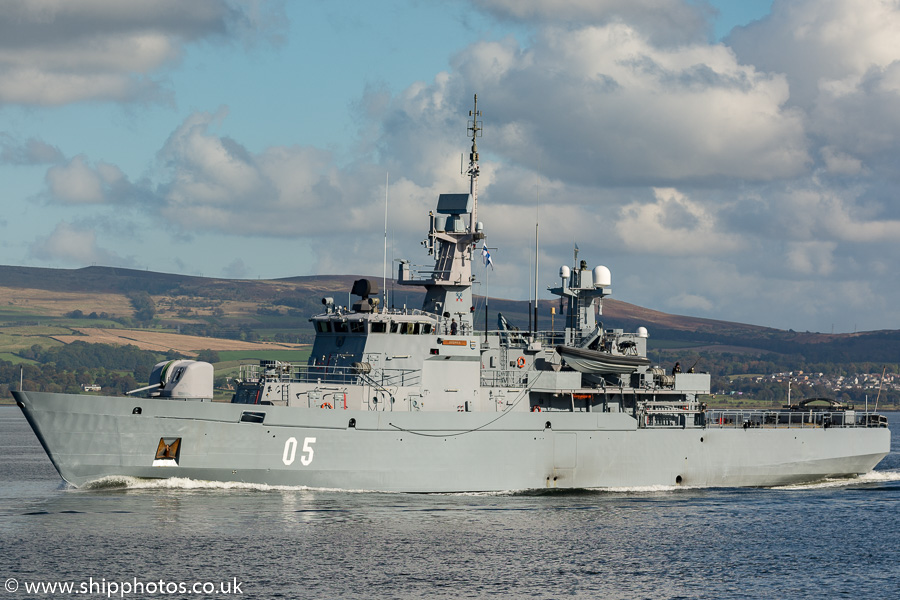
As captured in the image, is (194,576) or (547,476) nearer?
(194,576)

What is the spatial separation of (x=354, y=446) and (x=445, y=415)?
2.82m

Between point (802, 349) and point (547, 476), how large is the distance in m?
164

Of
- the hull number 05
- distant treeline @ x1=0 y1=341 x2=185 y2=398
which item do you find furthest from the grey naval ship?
distant treeline @ x1=0 y1=341 x2=185 y2=398

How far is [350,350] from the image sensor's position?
32.0 meters

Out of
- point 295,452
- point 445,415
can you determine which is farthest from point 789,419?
point 295,452

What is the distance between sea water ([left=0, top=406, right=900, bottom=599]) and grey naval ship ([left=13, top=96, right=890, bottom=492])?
31.3 inches

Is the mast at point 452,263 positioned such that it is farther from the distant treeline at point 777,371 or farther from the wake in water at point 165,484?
the distant treeline at point 777,371

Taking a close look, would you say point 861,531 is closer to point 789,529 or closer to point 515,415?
point 789,529

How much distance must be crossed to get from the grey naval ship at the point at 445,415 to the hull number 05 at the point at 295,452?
0.03 metres

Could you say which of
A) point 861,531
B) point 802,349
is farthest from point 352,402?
point 802,349

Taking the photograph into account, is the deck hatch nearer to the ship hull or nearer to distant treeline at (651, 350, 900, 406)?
the ship hull

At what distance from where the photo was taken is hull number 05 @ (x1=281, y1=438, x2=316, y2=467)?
29516mm

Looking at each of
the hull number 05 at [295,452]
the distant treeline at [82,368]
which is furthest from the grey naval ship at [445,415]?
the distant treeline at [82,368]

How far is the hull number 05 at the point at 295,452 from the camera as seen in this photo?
2952 cm
